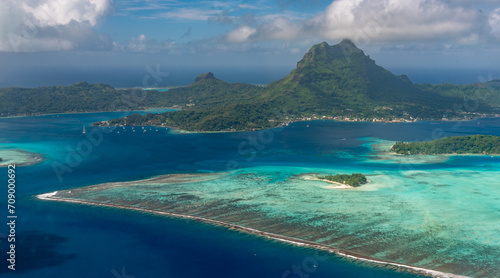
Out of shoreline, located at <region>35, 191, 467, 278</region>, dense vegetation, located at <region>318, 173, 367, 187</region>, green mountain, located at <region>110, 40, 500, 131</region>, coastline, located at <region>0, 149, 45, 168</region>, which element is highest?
green mountain, located at <region>110, 40, 500, 131</region>

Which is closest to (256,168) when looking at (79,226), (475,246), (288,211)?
(288,211)

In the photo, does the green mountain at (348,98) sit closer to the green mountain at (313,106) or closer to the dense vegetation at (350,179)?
the green mountain at (313,106)

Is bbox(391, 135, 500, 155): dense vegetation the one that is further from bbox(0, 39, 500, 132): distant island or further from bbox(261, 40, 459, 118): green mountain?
bbox(261, 40, 459, 118): green mountain

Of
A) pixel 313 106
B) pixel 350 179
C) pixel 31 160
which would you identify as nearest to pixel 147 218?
pixel 350 179

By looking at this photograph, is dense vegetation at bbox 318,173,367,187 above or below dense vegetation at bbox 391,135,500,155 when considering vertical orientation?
below

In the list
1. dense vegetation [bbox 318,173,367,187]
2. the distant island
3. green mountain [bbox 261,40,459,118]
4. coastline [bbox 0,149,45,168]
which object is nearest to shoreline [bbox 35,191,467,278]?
coastline [bbox 0,149,45,168]

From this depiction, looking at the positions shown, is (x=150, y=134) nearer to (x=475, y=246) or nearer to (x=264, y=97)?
(x=264, y=97)

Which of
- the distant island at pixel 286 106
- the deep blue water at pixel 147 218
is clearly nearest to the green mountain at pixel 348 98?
the distant island at pixel 286 106
